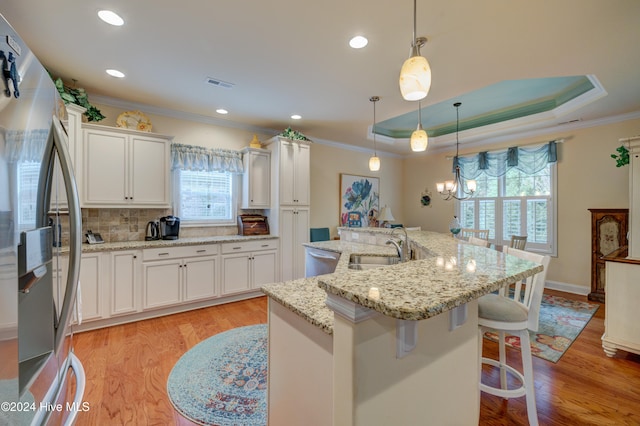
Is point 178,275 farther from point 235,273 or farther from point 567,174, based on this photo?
point 567,174

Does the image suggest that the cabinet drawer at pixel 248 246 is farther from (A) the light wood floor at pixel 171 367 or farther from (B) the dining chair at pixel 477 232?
(B) the dining chair at pixel 477 232

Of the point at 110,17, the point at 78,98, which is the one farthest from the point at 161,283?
the point at 110,17

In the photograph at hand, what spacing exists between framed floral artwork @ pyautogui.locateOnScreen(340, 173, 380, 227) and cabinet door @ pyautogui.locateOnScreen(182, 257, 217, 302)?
9.13ft

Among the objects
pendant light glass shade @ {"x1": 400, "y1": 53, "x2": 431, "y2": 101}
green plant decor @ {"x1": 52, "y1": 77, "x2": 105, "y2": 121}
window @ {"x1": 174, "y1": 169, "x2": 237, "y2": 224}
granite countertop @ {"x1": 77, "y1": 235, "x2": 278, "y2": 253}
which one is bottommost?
granite countertop @ {"x1": 77, "y1": 235, "x2": 278, "y2": 253}

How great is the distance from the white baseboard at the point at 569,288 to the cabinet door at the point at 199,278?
17.5 feet

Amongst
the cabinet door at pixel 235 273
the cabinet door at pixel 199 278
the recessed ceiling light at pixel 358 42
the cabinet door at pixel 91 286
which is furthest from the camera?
the cabinet door at pixel 235 273

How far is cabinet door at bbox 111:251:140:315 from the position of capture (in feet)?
9.80

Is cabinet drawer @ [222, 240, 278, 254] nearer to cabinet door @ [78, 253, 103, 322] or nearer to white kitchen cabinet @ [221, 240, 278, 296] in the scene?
white kitchen cabinet @ [221, 240, 278, 296]

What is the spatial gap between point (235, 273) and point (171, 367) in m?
1.59

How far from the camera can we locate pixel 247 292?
397 cm

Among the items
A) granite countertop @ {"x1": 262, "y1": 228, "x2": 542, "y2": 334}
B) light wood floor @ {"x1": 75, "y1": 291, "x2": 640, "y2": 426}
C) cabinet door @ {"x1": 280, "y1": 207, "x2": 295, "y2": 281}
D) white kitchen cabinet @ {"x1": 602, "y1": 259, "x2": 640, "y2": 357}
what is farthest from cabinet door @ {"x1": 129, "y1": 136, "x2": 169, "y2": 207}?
white kitchen cabinet @ {"x1": 602, "y1": 259, "x2": 640, "y2": 357}

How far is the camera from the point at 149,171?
11.1 ft

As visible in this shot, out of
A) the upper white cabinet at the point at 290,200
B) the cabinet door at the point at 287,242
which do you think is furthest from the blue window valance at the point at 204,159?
the cabinet door at the point at 287,242

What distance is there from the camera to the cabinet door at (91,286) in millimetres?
2818
